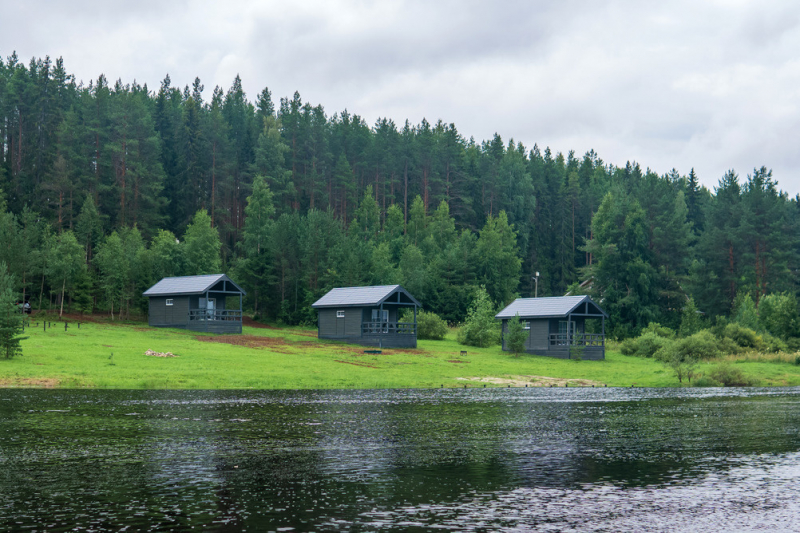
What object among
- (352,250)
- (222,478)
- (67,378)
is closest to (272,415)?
(222,478)

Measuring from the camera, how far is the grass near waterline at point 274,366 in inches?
1809

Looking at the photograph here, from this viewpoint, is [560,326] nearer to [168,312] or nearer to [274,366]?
[274,366]

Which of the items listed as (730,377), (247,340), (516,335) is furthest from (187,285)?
(730,377)

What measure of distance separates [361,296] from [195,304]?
17.3 meters

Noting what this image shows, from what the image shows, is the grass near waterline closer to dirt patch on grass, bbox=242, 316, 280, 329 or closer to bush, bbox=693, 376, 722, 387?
bush, bbox=693, 376, 722, 387

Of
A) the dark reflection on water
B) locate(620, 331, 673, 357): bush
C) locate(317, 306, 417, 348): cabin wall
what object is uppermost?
locate(317, 306, 417, 348): cabin wall

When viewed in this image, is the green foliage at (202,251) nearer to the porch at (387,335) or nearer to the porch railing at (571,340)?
the porch at (387,335)

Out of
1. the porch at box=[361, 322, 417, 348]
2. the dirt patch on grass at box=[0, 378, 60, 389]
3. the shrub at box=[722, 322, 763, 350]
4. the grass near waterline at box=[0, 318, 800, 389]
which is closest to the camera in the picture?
the dirt patch on grass at box=[0, 378, 60, 389]

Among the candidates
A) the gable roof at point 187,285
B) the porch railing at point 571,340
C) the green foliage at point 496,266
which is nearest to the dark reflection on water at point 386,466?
the porch railing at point 571,340

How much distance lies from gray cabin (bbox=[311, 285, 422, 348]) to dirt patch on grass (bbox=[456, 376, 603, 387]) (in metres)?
20.6

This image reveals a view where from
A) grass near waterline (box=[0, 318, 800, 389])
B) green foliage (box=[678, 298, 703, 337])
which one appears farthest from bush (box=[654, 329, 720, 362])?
green foliage (box=[678, 298, 703, 337])

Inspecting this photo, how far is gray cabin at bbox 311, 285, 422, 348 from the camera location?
246ft

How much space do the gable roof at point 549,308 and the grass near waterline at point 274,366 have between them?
14.9 ft

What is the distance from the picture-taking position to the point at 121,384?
43562 millimetres
